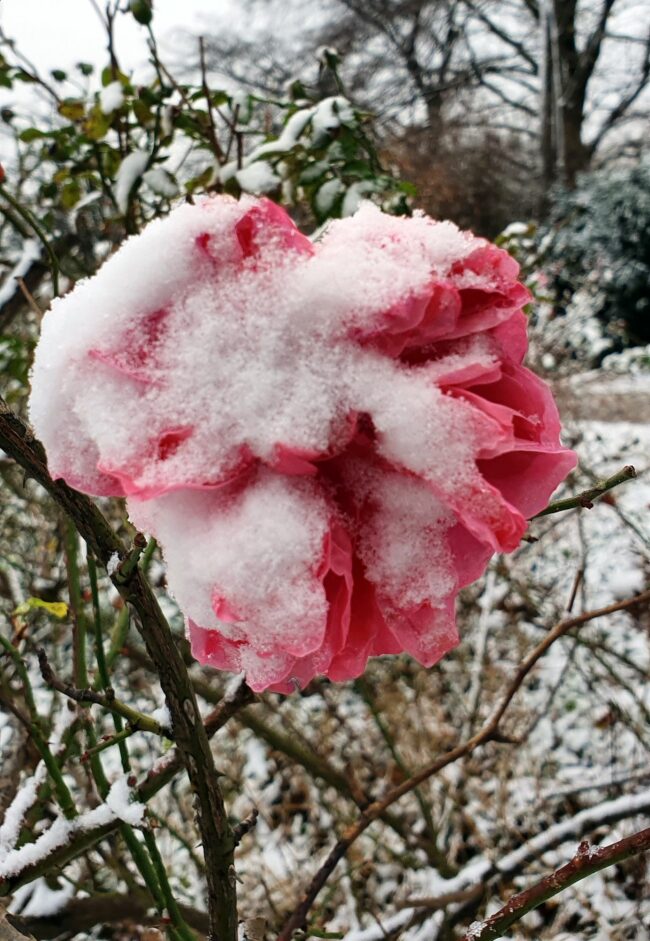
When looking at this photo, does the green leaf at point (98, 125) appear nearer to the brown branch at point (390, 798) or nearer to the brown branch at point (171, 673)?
the brown branch at point (171, 673)

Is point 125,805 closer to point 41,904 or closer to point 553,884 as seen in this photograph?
point 553,884

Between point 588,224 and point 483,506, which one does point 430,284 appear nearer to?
point 483,506

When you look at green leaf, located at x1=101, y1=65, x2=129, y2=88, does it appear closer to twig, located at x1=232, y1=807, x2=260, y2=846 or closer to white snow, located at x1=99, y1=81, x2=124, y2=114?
white snow, located at x1=99, y1=81, x2=124, y2=114

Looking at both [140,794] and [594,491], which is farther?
[140,794]


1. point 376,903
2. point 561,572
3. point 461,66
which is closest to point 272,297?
point 376,903

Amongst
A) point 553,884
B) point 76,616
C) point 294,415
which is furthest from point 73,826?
point 294,415

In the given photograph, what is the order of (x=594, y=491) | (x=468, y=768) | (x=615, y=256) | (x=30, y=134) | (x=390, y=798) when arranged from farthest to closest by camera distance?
(x=615, y=256) < (x=468, y=768) < (x=30, y=134) < (x=390, y=798) < (x=594, y=491)
